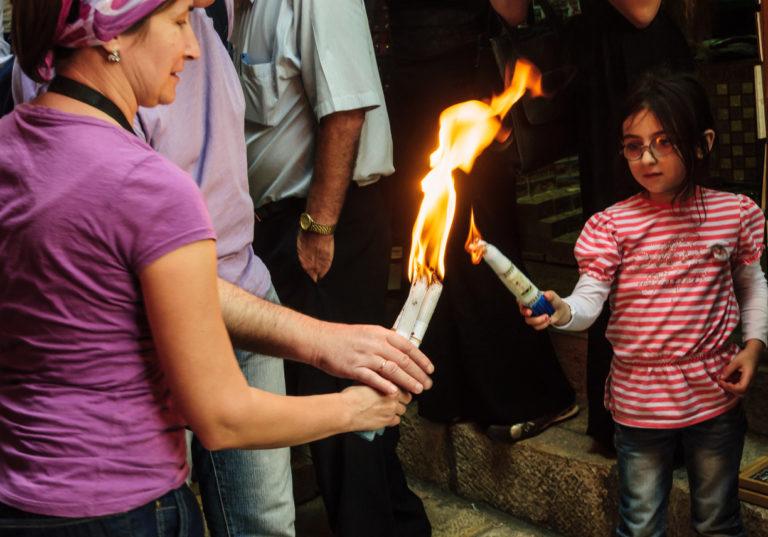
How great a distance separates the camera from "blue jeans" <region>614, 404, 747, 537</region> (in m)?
2.69

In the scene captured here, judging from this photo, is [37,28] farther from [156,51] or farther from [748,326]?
[748,326]

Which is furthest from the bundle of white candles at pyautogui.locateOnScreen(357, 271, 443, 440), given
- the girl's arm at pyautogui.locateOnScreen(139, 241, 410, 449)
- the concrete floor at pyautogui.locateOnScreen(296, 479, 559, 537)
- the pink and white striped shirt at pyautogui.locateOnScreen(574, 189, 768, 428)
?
the concrete floor at pyautogui.locateOnScreen(296, 479, 559, 537)

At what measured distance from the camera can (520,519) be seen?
3.86m

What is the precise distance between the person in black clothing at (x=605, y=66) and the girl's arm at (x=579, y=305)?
0.50 meters

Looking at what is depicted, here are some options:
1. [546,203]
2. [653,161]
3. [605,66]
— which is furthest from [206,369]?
[546,203]

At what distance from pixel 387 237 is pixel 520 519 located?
55.4 inches

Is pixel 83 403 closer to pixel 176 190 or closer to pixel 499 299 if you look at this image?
pixel 176 190

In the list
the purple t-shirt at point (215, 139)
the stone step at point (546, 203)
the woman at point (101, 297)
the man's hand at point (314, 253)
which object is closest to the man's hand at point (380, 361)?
the woman at point (101, 297)

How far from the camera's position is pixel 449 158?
2289 mm

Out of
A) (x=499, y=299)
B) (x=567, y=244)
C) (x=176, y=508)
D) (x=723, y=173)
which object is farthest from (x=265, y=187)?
(x=723, y=173)

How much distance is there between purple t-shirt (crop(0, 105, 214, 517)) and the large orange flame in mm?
587

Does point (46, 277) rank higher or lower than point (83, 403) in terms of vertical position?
higher

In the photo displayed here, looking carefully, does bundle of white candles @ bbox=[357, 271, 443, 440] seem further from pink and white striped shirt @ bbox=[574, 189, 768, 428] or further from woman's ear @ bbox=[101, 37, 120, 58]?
pink and white striped shirt @ bbox=[574, 189, 768, 428]

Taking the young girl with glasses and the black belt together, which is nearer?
the young girl with glasses
